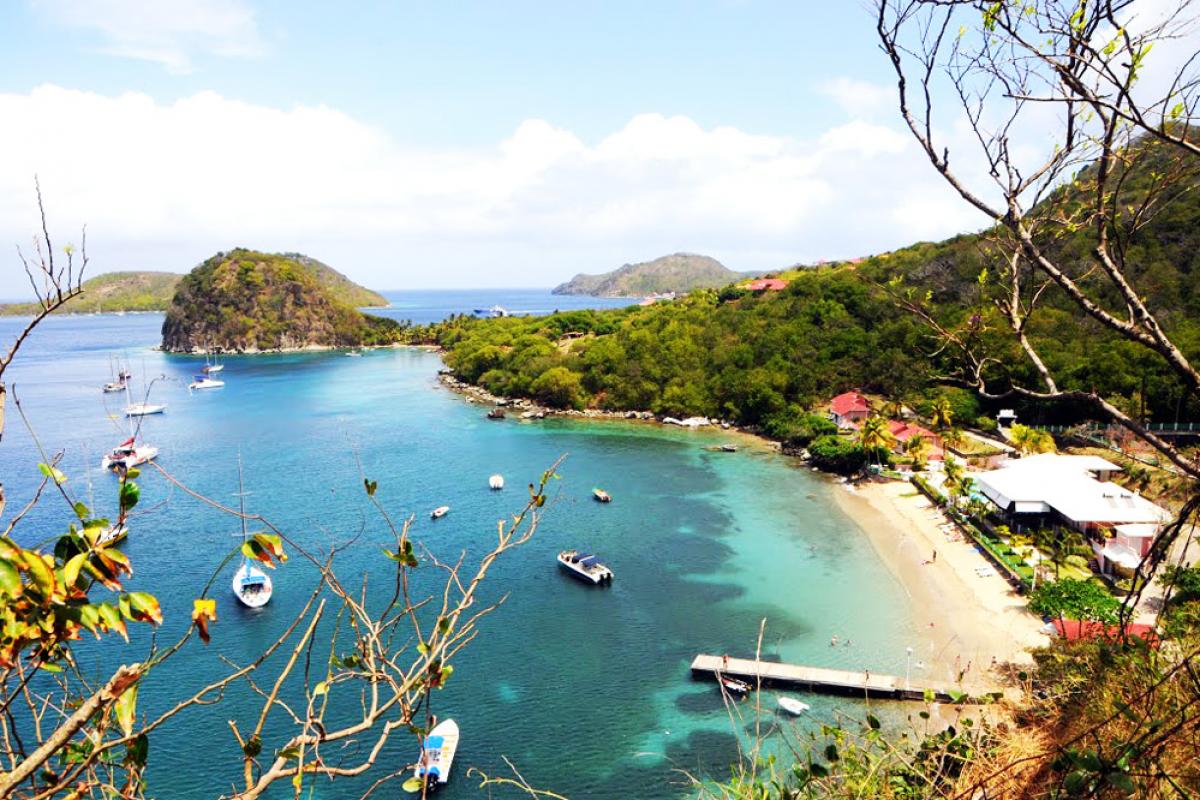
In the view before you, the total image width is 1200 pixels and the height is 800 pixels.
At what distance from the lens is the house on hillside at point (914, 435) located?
36.0 m

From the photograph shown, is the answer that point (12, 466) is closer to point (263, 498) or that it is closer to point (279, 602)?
point (263, 498)

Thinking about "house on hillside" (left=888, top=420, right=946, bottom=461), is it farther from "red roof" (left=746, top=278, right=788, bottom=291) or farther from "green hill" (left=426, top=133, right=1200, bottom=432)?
"red roof" (left=746, top=278, right=788, bottom=291)

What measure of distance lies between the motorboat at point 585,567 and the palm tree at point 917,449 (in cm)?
1842

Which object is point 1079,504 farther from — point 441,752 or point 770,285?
point 770,285

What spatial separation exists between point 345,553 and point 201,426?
28.9 meters

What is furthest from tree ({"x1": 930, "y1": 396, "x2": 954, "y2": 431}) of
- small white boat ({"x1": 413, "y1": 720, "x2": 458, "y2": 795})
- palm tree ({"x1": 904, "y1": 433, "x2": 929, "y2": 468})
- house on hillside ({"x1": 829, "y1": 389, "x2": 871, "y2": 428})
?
small white boat ({"x1": 413, "y1": 720, "x2": 458, "y2": 795})

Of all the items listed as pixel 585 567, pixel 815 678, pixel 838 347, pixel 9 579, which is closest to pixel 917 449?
pixel 838 347

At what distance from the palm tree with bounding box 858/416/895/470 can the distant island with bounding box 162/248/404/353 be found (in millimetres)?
87343

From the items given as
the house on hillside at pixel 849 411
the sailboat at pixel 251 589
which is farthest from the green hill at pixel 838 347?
the sailboat at pixel 251 589

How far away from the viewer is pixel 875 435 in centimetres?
3416

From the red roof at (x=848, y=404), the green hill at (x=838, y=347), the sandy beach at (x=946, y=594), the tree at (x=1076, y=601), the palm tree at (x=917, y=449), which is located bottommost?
the sandy beach at (x=946, y=594)

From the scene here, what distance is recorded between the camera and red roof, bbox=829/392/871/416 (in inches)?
1665

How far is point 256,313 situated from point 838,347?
294 feet

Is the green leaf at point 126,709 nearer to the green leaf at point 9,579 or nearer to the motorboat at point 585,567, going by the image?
the green leaf at point 9,579
